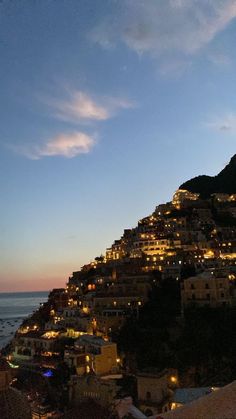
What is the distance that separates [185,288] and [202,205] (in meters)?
33.1

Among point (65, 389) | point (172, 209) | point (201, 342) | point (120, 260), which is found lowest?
point (65, 389)

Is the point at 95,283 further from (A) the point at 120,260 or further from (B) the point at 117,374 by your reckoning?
(B) the point at 117,374

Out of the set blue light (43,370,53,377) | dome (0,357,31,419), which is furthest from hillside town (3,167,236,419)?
dome (0,357,31,419)

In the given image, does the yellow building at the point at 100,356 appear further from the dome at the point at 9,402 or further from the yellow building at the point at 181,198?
the yellow building at the point at 181,198

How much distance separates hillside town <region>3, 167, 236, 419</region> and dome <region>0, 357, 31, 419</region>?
6319mm

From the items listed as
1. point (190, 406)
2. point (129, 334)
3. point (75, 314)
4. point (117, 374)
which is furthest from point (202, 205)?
point (190, 406)

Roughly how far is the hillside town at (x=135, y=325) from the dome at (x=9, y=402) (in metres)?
6.32

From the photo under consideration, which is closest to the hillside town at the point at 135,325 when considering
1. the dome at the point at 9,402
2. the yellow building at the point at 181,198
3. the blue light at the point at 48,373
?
the blue light at the point at 48,373

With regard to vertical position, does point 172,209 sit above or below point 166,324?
above

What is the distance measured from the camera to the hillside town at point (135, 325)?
24.7 metres

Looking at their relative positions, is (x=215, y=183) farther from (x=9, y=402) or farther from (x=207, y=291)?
(x=9, y=402)

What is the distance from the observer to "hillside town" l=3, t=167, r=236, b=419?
971 inches

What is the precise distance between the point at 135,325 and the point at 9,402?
2386 centimetres

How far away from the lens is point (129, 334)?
32.8m
